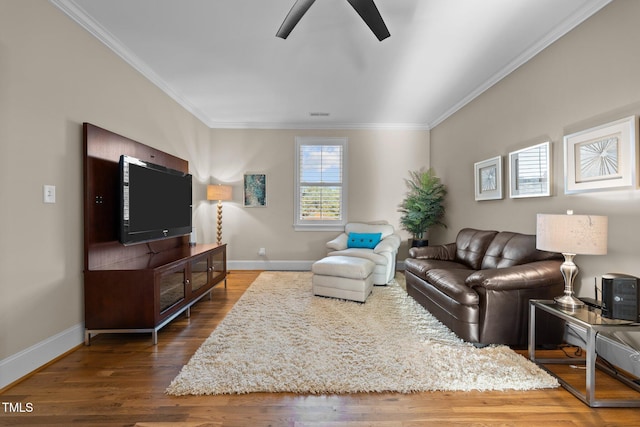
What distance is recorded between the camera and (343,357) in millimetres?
2260

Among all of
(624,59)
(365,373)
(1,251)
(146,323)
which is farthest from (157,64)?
(624,59)

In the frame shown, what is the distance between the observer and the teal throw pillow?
16.4ft

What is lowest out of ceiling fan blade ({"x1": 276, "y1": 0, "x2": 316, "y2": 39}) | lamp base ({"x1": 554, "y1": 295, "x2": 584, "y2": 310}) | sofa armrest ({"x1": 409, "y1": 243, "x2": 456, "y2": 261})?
lamp base ({"x1": 554, "y1": 295, "x2": 584, "y2": 310})

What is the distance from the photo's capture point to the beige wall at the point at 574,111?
211 cm

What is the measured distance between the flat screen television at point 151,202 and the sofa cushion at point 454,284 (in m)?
2.92

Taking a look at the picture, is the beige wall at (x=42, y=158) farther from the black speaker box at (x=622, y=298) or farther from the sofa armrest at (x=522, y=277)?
the black speaker box at (x=622, y=298)

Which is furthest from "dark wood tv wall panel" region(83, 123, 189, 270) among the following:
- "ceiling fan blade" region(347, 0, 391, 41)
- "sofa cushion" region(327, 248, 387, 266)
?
"sofa cushion" region(327, 248, 387, 266)

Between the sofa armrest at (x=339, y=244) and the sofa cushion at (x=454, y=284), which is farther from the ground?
the sofa armrest at (x=339, y=244)

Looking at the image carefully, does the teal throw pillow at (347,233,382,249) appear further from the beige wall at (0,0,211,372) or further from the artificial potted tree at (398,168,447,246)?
the beige wall at (0,0,211,372)

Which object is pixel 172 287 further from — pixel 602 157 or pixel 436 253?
pixel 602 157

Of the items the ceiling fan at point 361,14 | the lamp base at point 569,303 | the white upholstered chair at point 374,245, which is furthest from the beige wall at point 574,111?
the ceiling fan at point 361,14

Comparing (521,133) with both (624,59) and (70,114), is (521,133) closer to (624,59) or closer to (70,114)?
(624,59)

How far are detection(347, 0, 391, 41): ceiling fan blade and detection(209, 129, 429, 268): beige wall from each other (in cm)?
343

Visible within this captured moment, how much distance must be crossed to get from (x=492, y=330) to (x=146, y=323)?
2856 millimetres
